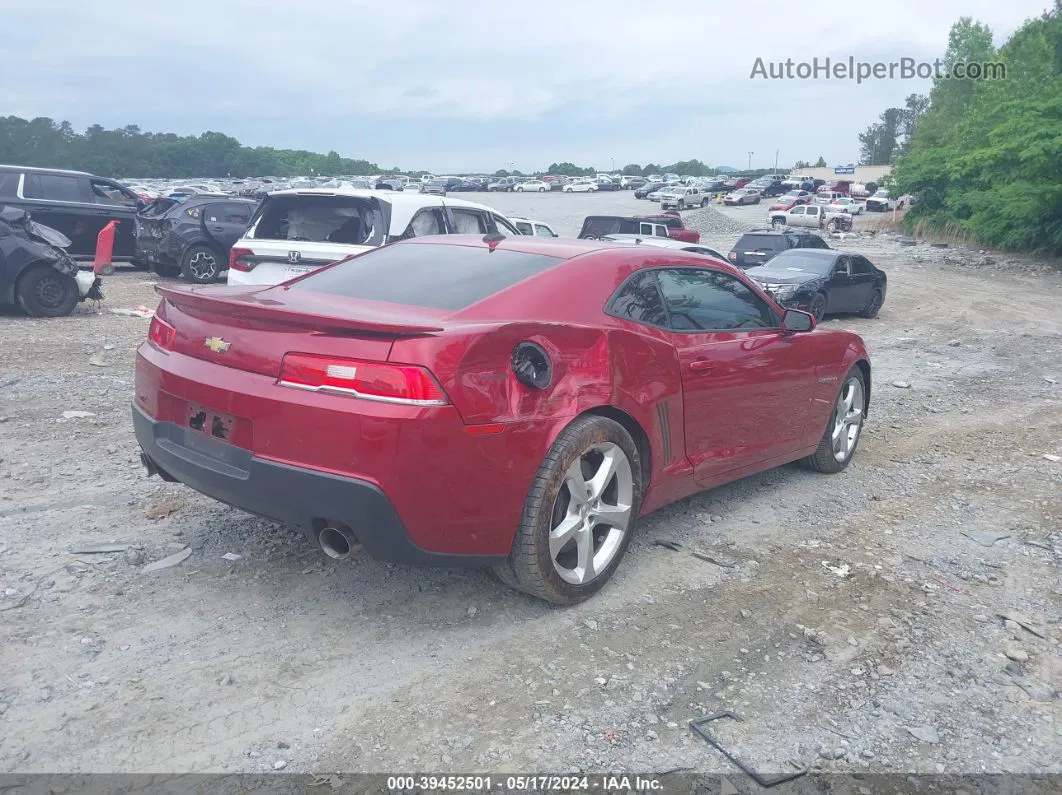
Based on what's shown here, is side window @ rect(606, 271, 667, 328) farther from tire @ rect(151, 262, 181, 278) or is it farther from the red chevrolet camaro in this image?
tire @ rect(151, 262, 181, 278)

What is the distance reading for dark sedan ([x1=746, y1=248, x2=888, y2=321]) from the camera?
50.5 ft

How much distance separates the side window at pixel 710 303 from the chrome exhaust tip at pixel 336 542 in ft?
6.41

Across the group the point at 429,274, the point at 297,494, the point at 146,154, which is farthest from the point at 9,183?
the point at 146,154

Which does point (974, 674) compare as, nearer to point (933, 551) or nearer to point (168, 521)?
point (933, 551)

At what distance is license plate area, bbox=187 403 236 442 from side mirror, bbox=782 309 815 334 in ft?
10.7

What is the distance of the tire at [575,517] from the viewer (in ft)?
11.9

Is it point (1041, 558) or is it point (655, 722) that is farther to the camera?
point (1041, 558)

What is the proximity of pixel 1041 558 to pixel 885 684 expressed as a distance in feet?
6.47

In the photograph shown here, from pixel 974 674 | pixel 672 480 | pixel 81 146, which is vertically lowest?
pixel 974 674

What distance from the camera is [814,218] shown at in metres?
50.0

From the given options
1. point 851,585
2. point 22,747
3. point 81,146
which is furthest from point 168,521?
point 81,146

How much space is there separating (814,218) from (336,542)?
5048 cm

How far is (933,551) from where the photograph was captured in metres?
4.89

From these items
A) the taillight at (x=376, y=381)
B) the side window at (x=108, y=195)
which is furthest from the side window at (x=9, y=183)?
the taillight at (x=376, y=381)
